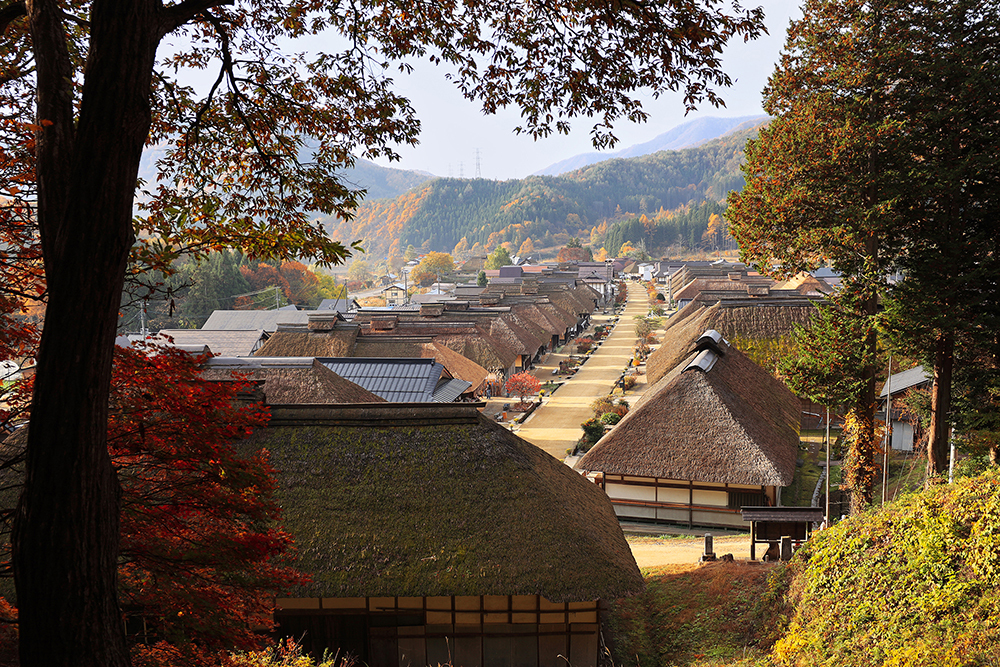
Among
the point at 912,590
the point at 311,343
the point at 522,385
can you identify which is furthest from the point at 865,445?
the point at 311,343

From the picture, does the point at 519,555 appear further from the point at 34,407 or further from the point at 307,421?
the point at 34,407

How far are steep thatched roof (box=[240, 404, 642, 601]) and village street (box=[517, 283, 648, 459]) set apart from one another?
15.7m

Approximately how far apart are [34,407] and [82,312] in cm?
62

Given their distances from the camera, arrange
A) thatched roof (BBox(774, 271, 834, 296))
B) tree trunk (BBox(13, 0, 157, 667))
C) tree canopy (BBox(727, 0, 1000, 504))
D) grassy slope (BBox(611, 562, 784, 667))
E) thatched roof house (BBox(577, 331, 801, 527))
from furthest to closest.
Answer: thatched roof (BBox(774, 271, 834, 296)) → thatched roof house (BBox(577, 331, 801, 527)) → tree canopy (BBox(727, 0, 1000, 504)) → grassy slope (BBox(611, 562, 784, 667)) → tree trunk (BBox(13, 0, 157, 667))

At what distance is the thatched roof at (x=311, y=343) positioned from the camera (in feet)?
112

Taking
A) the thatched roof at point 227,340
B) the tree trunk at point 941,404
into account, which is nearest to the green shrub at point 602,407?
the tree trunk at point 941,404

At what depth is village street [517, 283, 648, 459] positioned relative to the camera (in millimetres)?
29766

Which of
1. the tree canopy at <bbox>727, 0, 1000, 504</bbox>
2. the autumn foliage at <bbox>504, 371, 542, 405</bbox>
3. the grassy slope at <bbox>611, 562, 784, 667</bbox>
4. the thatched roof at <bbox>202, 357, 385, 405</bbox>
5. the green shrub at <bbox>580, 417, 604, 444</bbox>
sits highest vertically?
the tree canopy at <bbox>727, 0, 1000, 504</bbox>

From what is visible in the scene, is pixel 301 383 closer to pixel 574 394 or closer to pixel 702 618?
pixel 702 618

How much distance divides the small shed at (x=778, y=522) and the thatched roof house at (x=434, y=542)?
5122 millimetres

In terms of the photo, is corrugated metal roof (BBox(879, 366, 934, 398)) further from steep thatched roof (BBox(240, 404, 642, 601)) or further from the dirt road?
steep thatched roof (BBox(240, 404, 642, 601))

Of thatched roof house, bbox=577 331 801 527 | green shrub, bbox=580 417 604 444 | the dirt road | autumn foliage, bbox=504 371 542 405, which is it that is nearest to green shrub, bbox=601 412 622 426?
green shrub, bbox=580 417 604 444

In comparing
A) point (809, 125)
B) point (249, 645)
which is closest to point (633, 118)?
point (249, 645)

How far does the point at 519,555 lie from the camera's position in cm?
999
